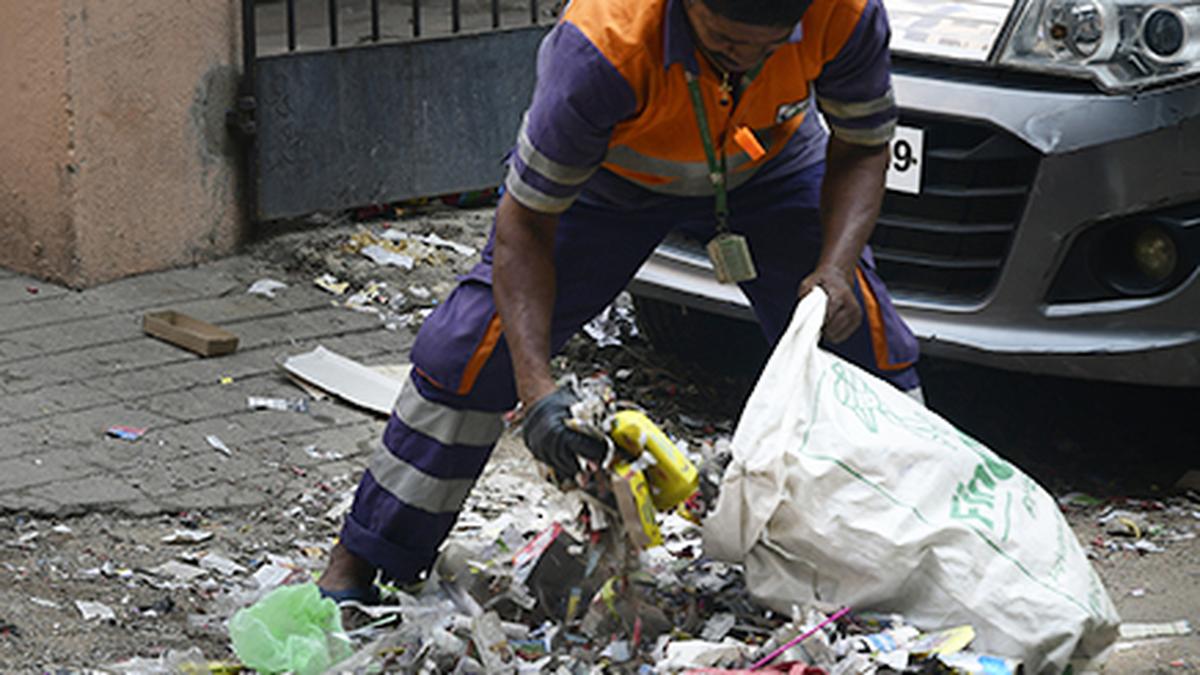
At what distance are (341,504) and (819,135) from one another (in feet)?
4.96

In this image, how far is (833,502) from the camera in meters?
3.43

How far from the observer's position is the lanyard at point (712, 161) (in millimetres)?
3389

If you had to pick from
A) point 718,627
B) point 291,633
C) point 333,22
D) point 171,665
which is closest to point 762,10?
point 718,627

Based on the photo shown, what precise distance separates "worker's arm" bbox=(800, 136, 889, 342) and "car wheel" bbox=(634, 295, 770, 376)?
1.90 metres

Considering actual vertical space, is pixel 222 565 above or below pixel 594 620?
below

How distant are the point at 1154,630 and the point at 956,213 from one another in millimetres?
1220

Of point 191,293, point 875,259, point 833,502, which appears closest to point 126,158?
point 191,293

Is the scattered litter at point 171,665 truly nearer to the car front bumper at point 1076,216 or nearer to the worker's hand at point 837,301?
the worker's hand at point 837,301

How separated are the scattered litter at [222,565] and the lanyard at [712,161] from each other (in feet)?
4.41

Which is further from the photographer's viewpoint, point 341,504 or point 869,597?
point 341,504

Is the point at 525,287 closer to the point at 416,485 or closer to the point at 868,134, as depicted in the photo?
the point at 416,485

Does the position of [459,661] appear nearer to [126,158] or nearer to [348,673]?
[348,673]

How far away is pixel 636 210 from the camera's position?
3.77 meters

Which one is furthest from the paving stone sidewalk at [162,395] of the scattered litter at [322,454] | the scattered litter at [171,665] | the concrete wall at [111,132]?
the scattered litter at [171,665]
